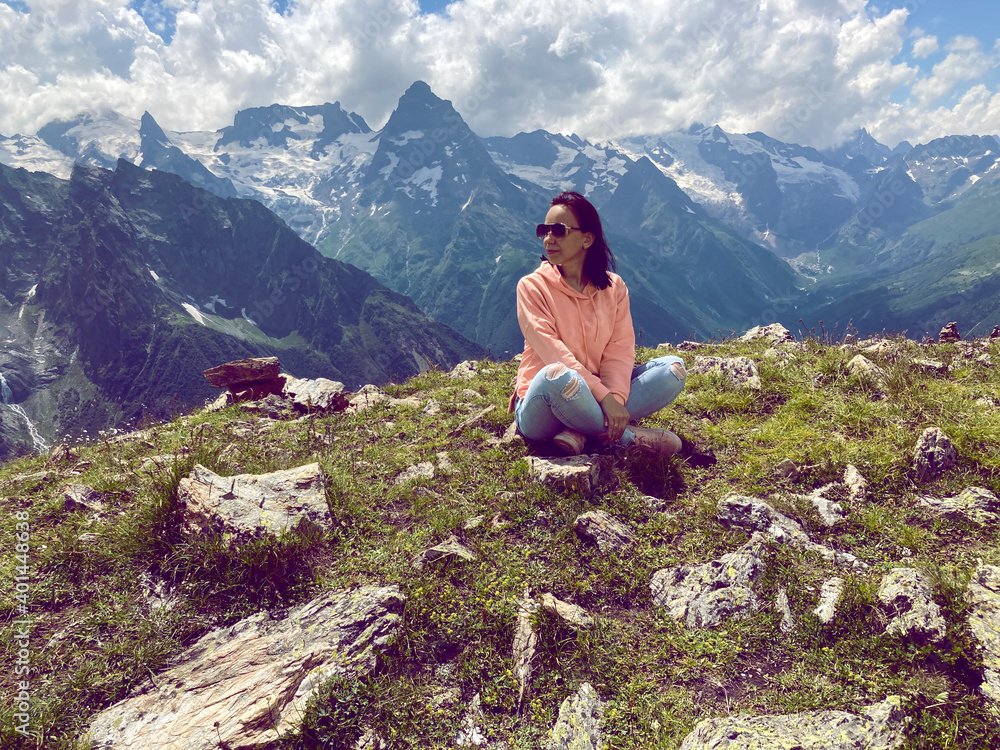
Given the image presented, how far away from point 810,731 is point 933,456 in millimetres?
4132

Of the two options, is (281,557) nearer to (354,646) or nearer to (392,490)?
(354,646)

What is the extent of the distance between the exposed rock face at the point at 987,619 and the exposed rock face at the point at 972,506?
38.8 inches

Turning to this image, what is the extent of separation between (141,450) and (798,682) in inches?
415

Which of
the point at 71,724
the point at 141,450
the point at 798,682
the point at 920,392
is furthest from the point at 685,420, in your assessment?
the point at 141,450

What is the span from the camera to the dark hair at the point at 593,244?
689 cm

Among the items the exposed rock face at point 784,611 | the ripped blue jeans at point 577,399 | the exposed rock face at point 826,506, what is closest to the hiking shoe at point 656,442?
the ripped blue jeans at point 577,399

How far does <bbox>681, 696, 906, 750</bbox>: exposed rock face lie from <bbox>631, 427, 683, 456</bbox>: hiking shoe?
3.58 m

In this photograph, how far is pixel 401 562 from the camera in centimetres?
522

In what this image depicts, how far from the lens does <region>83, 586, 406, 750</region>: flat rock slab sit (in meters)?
3.57

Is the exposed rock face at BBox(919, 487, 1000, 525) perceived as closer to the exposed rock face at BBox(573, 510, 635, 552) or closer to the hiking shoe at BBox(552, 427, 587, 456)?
the exposed rock face at BBox(573, 510, 635, 552)

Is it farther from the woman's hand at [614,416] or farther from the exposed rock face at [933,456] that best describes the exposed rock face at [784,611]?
the exposed rock face at [933,456]

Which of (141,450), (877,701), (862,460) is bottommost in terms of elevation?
(877,701)

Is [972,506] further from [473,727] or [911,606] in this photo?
[473,727]

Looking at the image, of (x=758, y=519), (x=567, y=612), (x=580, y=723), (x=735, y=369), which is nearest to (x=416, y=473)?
(x=567, y=612)
